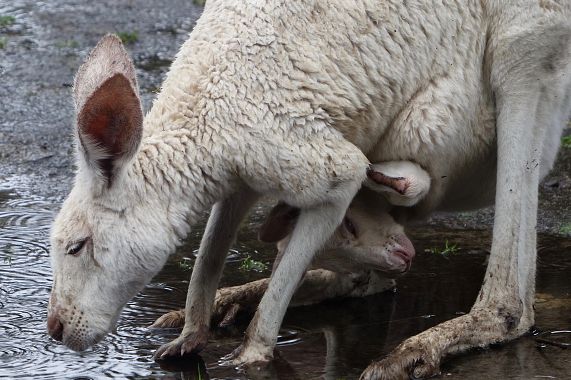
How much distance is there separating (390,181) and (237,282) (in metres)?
1.43

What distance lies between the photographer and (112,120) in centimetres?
535

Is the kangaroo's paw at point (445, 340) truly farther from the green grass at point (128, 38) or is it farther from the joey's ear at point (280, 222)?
the green grass at point (128, 38)

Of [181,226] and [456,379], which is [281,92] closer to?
[181,226]

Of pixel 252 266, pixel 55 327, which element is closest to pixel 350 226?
pixel 252 266

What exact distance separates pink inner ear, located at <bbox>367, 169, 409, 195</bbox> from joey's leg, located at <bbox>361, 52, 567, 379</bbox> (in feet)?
1.51

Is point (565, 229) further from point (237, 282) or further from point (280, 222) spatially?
point (280, 222)

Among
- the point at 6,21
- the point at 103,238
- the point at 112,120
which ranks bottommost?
the point at 103,238

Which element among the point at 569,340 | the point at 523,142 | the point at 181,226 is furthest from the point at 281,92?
the point at 569,340

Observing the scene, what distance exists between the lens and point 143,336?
20.7 ft

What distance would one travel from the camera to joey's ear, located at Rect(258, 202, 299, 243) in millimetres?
6281

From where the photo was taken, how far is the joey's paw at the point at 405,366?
5.56m

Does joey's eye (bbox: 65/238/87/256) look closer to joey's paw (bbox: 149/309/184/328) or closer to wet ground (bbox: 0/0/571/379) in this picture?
wet ground (bbox: 0/0/571/379)

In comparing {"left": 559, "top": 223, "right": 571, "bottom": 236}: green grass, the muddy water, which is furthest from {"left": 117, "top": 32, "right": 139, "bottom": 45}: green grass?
{"left": 559, "top": 223, "right": 571, "bottom": 236}: green grass

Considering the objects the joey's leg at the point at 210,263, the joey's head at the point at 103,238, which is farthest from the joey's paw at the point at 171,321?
the joey's head at the point at 103,238
